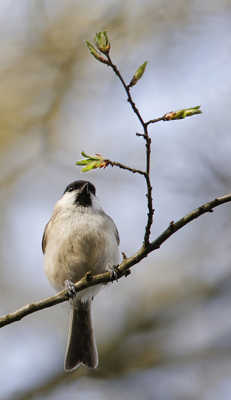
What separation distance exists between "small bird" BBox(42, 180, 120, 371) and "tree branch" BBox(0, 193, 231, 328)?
0.62m

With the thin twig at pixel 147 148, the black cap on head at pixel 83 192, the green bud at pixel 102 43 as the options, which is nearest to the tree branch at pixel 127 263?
the thin twig at pixel 147 148

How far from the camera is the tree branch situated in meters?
→ 3.21

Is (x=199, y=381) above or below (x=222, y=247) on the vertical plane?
below

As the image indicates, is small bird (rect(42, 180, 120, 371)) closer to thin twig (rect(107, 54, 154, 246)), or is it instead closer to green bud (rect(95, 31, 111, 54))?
thin twig (rect(107, 54, 154, 246))

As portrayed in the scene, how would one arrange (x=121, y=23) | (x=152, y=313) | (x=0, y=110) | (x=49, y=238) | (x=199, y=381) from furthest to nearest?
(x=0, y=110)
(x=121, y=23)
(x=152, y=313)
(x=199, y=381)
(x=49, y=238)

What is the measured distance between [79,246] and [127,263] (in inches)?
50.5

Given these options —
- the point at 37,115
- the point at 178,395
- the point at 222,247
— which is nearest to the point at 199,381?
the point at 178,395

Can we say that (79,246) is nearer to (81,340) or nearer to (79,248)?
(79,248)

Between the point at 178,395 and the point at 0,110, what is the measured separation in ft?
14.5

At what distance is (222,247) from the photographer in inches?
271

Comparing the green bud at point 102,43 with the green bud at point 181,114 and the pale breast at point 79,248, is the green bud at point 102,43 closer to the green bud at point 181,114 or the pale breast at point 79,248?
the green bud at point 181,114

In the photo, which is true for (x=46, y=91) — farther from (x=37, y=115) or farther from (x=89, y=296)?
(x=89, y=296)

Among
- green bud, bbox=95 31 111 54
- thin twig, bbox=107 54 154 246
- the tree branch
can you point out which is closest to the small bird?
the tree branch

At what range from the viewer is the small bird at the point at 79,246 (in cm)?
484
